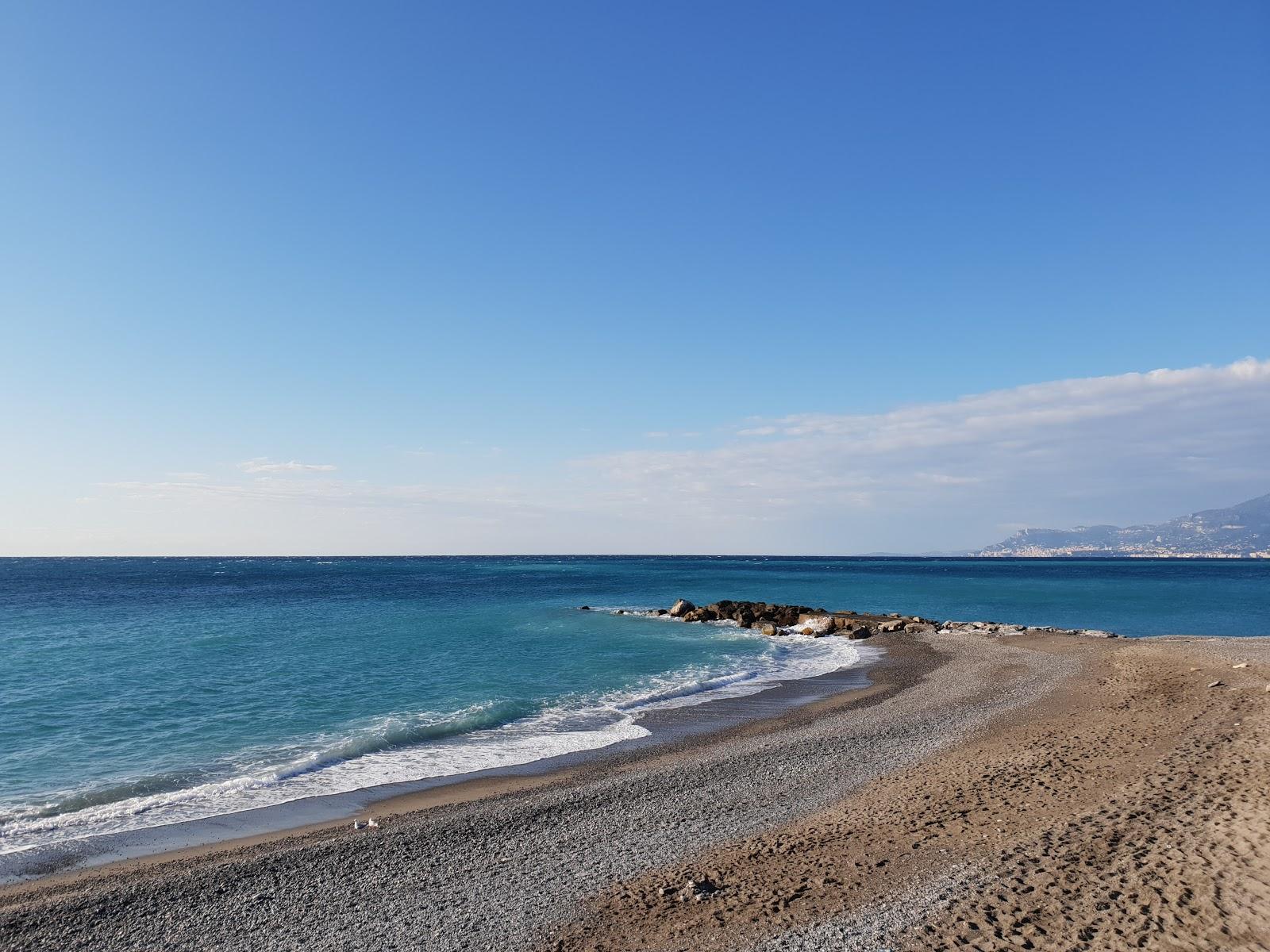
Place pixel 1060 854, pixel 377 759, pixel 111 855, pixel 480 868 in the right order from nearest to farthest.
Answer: pixel 1060 854, pixel 480 868, pixel 111 855, pixel 377 759

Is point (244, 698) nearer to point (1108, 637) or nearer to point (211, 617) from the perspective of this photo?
point (211, 617)

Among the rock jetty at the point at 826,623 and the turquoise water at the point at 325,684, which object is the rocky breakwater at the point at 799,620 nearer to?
the rock jetty at the point at 826,623

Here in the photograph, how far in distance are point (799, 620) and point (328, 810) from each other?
140 feet

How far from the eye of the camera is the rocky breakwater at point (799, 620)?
46.3 m

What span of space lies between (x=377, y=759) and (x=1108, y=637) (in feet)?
129

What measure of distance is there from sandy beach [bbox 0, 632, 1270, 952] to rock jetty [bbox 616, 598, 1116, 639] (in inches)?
1087

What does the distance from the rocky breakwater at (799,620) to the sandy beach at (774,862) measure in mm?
28799

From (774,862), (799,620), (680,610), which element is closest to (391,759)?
(774,862)

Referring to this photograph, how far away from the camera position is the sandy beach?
862 cm

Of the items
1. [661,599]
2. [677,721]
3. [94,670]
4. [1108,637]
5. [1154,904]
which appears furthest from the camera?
[661,599]

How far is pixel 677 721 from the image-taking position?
72.0ft

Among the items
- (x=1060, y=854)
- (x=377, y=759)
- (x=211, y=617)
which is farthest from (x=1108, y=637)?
(x=211, y=617)

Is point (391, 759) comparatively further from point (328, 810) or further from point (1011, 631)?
point (1011, 631)

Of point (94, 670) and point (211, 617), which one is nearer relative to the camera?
point (94, 670)
